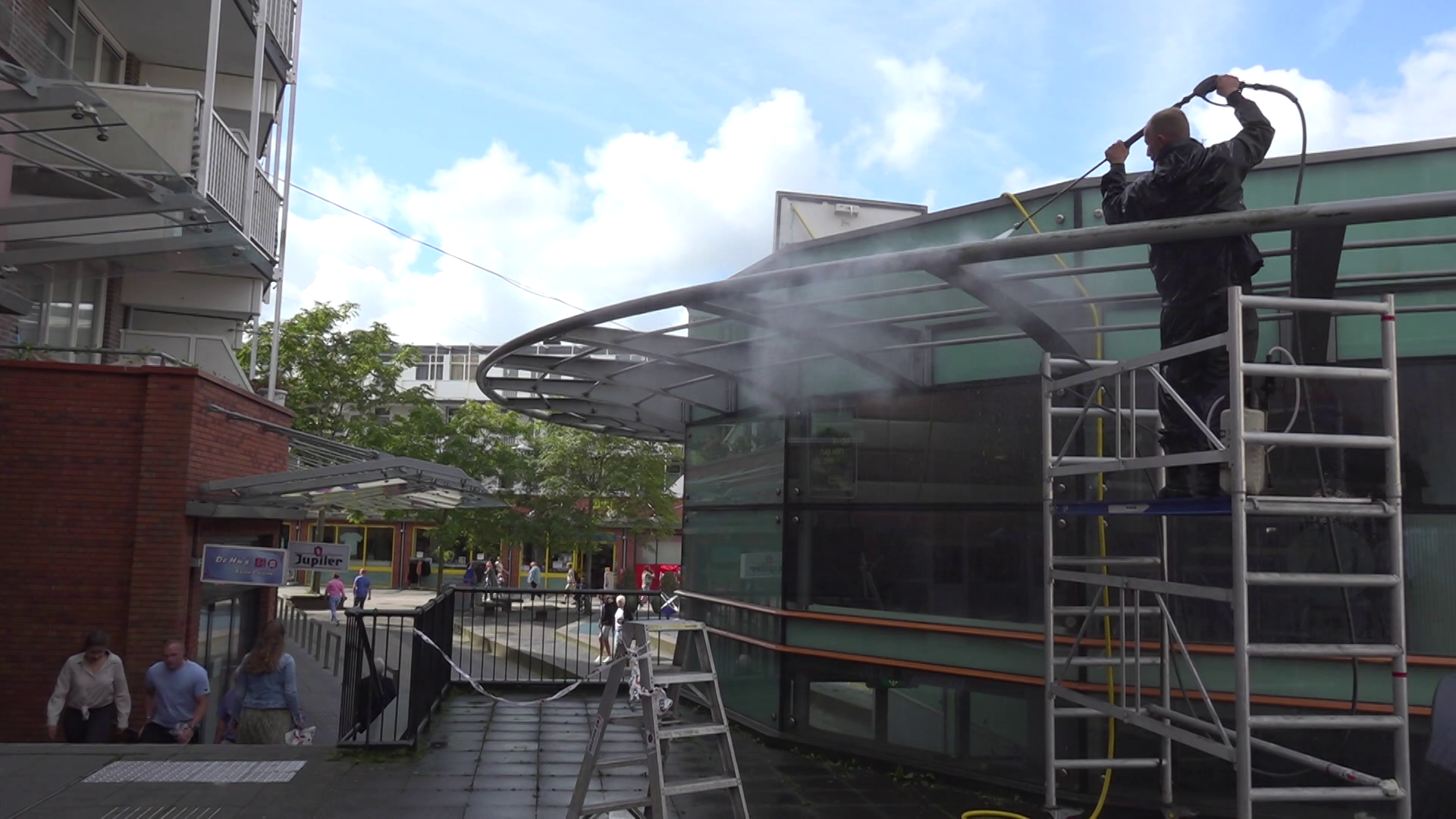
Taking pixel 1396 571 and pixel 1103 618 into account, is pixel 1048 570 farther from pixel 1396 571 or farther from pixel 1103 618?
pixel 1396 571

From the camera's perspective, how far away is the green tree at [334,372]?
25.1m

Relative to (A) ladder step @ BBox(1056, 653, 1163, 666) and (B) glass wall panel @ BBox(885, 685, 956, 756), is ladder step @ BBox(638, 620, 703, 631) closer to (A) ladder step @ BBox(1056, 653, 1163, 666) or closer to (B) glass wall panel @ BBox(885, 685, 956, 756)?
(A) ladder step @ BBox(1056, 653, 1163, 666)

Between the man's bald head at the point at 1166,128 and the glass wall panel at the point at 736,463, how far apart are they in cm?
481

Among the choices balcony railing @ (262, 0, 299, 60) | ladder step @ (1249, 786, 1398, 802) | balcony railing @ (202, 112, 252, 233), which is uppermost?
balcony railing @ (262, 0, 299, 60)

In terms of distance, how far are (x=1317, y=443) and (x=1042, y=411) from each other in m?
1.70

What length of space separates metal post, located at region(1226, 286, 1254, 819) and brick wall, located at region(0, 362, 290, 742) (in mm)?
8794

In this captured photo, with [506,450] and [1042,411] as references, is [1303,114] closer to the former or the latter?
[1042,411]

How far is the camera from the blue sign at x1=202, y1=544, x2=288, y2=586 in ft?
31.3

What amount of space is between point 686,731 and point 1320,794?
293 cm

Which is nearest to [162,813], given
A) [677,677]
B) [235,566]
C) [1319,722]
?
[677,677]

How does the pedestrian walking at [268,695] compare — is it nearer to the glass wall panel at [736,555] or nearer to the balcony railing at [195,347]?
the glass wall panel at [736,555]

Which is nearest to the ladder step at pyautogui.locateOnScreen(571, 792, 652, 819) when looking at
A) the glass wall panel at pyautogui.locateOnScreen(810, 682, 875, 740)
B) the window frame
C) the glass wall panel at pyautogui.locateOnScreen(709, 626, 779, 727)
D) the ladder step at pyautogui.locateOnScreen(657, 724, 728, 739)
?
the ladder step at pyautogui.locateOnScreen(657, 724, 728, 739)

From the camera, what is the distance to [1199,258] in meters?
4.70

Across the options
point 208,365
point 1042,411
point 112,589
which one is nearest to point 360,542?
point 208,365
